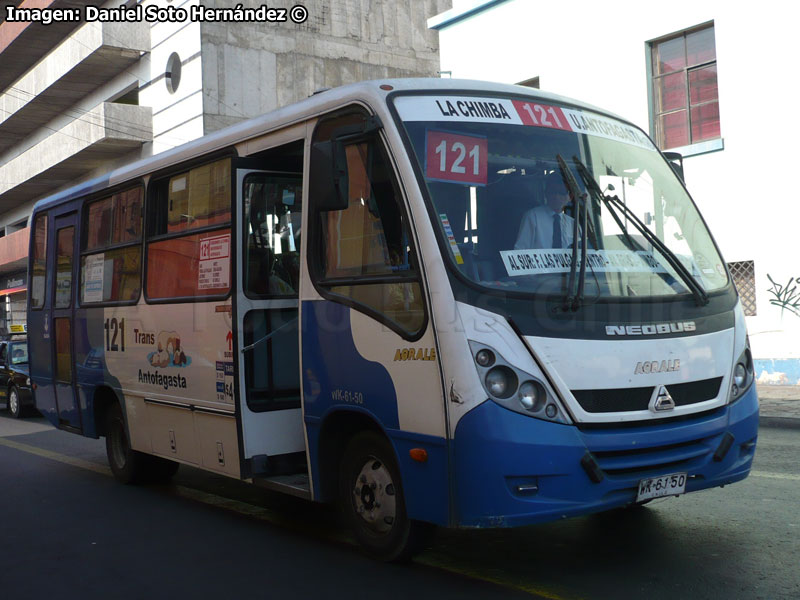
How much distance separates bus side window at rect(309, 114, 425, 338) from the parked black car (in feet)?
36.9

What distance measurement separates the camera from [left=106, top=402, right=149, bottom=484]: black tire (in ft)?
28.3

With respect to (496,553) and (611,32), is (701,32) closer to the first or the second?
(611,32)

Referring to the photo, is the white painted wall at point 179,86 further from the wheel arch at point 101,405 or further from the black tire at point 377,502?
the black tire at point 377,502

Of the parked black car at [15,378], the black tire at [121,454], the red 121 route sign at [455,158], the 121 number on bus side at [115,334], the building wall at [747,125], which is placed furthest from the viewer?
the parked black car at [15,378]

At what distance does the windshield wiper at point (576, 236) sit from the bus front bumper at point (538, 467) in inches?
25.5

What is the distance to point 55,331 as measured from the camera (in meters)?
9.95

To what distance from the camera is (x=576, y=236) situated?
513cm

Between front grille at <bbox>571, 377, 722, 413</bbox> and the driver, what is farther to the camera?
the driver

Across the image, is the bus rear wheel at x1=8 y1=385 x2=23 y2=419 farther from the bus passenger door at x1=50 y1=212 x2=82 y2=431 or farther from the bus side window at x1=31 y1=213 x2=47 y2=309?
the bus passenger door at x1=50 y1=212 x2=82 y2=431

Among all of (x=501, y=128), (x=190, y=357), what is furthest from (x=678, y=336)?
(x=190, y=357)

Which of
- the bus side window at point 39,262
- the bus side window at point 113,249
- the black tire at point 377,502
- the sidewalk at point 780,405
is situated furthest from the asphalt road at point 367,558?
the sidewalk at point 780,405

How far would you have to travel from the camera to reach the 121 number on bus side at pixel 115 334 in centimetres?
838

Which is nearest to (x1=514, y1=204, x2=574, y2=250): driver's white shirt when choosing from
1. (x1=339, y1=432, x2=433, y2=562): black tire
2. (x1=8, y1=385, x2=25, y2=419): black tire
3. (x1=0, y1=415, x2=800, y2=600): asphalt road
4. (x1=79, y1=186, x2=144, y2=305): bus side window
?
(x1=339, y1=432, x2=433, y2=562): black tire

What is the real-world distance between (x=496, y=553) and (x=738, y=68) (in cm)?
1139
